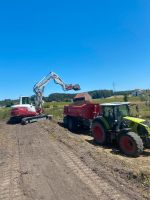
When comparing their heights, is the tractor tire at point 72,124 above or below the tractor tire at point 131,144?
above

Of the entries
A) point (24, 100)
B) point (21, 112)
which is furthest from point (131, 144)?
point (24, 100)

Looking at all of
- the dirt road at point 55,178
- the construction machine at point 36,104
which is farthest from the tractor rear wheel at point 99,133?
the construction machine at point 36,104

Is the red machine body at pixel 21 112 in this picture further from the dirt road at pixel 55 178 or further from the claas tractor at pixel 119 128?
the dirt road at pixel 55 178

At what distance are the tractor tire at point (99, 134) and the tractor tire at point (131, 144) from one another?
1.66 metres

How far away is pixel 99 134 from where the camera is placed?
1531 centimetres

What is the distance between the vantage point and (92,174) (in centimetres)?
888

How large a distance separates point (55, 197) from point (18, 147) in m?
6.93

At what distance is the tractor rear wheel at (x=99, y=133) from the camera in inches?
590

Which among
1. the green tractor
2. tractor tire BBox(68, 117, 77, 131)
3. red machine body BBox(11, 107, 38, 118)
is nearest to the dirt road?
the green tractor

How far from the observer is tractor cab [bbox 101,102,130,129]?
1451cm

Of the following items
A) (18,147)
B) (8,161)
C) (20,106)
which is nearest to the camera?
(8,161)

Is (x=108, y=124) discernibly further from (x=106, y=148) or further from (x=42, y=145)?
(x=42, y=145)

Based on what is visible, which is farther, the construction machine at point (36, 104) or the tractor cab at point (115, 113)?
the construction machine at point (36, 104)

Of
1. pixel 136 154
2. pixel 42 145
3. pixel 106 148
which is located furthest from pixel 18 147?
pixel 136 154
